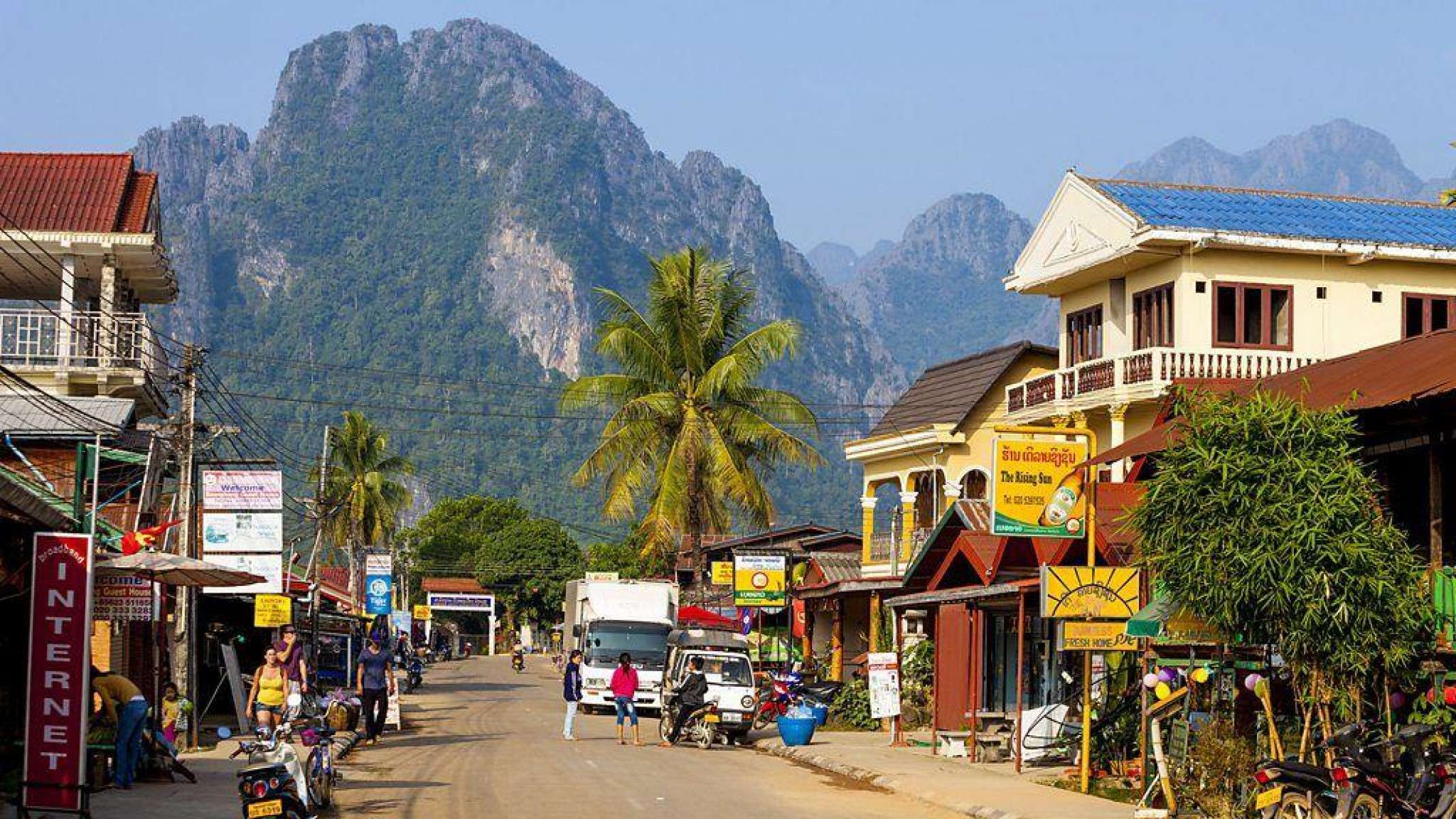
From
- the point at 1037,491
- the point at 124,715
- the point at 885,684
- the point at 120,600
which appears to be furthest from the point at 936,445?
the point at 124,715

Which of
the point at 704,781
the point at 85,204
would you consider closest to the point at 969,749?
the point at 704,781

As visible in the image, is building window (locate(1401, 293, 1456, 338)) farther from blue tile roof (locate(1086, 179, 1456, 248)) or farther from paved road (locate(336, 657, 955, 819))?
paved road (locate(336, 657, 955, 819))

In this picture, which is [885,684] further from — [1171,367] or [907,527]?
[907,527]

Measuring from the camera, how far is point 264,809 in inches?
630

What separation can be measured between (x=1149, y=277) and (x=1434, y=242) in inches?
239

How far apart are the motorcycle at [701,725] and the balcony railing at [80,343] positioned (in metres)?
12.0

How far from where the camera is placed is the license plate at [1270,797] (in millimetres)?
15531

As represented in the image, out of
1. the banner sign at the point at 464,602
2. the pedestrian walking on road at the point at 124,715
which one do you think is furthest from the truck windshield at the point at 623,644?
the banner sign at the point at 464,602

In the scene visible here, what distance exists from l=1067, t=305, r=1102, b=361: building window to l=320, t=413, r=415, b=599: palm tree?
1853 inches

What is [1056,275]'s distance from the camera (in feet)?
129

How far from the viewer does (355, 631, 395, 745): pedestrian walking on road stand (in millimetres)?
30281

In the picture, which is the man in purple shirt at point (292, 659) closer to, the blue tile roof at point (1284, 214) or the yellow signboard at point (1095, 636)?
the yellow signboard at point (1095, 636)

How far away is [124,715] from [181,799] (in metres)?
1.55

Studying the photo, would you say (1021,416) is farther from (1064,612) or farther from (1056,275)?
(1064,612)
